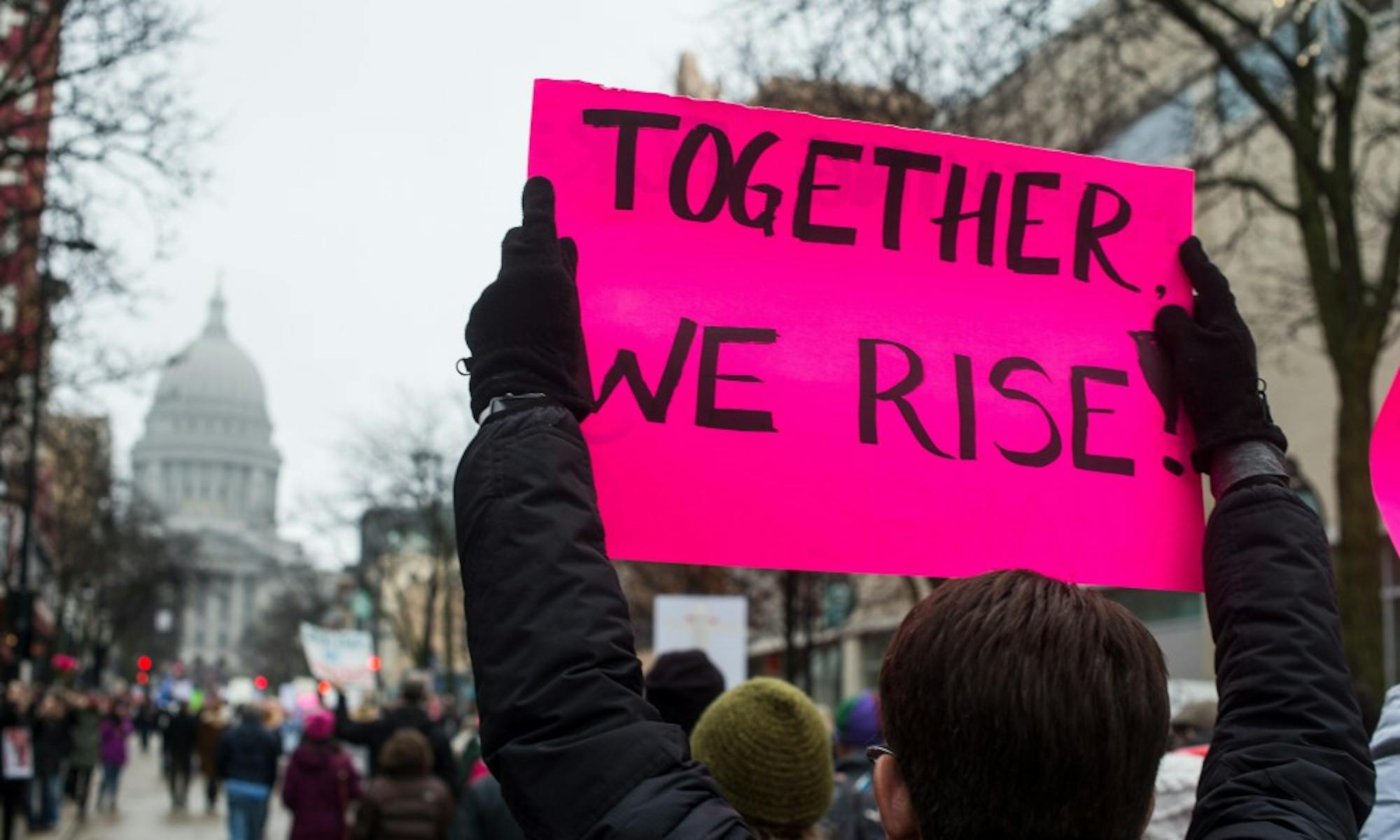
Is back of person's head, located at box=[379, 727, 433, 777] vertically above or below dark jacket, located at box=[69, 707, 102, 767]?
above

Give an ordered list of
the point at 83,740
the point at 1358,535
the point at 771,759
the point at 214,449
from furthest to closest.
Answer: the point at 214,449
the point at 83,740
the point at 1358,535
the point at 771,759

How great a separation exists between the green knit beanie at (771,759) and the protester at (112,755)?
28213 millimetres

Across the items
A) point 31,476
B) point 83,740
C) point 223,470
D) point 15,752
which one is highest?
point 223,470

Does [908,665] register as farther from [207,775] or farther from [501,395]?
[207,775]

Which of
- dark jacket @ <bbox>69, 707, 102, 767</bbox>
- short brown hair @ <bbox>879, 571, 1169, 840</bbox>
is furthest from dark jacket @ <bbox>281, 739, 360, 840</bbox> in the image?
dark jacket @ <bbox>69, 707, 102, 767</bbox>

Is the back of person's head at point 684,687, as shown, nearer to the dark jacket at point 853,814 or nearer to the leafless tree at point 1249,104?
the dark jacket at point 853,814

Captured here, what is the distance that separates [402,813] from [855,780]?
122 inches

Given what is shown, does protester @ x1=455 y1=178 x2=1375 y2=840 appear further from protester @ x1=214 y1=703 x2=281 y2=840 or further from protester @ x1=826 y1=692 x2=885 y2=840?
protester @ x1=214 y1=703 x2=281 y2=840

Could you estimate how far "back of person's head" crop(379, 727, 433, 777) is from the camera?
941 cm

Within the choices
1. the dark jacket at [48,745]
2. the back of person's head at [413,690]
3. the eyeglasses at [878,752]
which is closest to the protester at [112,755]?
the dark jacket at [48,745]

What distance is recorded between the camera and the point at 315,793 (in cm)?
1307

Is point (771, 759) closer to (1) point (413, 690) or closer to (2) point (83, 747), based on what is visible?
(1) point (413, 690)

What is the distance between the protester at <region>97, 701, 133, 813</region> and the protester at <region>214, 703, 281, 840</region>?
548 inches

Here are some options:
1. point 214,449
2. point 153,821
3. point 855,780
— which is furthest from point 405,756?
point 214,449
